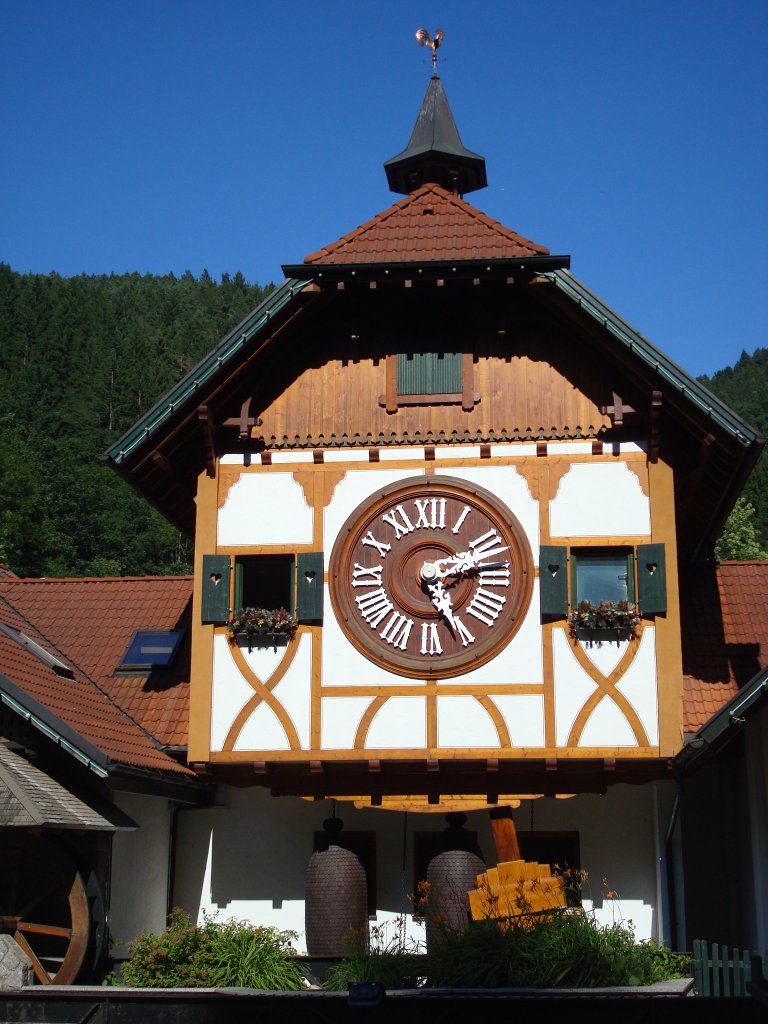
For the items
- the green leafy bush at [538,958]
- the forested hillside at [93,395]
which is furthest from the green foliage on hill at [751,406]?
the green leafy bush at [538,958]

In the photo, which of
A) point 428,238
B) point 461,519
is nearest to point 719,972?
point 461,519

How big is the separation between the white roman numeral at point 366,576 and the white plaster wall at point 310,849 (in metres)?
2.87

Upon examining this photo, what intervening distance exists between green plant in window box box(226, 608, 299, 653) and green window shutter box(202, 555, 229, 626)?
0.14 m

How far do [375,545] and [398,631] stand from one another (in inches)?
41.5

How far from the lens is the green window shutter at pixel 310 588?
16094 mm

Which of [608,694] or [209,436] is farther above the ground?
[209,436]

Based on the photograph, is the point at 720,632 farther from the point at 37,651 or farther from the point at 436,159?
the point at 37,651

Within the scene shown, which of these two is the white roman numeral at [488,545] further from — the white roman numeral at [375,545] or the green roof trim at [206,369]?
the green roof trim at [206,369]

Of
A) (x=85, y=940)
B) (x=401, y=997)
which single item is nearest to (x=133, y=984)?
(x=85, y=940)

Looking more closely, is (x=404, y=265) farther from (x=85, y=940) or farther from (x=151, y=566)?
(x=151, y=566)

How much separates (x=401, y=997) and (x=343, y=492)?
7108mm

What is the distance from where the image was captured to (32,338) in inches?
3088

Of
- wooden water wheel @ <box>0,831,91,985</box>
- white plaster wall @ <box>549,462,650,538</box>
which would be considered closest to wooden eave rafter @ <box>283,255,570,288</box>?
white plaster wall @ <box>549,462,650,538</box>

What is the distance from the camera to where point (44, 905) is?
15008mm
